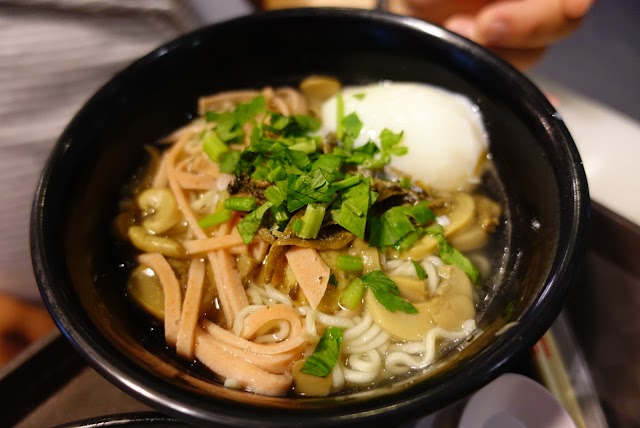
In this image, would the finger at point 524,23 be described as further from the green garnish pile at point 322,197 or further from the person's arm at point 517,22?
the green garnish pile at point 322,197

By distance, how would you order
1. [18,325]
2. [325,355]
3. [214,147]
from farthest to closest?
1. [18,325]
2. [214,147]
3. [325,355]

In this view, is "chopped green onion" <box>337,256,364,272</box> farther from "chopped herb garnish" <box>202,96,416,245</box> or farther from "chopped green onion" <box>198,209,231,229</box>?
"chopped green onion" <box>198,209,231,229</box>

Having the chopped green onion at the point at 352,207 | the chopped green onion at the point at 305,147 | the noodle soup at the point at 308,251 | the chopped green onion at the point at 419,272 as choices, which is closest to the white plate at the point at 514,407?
the noodle soup at the point at 308,251

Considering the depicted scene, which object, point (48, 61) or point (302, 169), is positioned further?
point (48, 61)

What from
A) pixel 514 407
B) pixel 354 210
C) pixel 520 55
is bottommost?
pixel 514 407

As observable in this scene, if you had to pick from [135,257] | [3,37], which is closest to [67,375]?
[135,257]

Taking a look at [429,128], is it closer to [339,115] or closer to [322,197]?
[339,115]

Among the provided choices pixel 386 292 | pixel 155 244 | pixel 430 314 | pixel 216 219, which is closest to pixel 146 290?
pixel 155 244

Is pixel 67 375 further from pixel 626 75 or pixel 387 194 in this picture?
pixel 626 75
